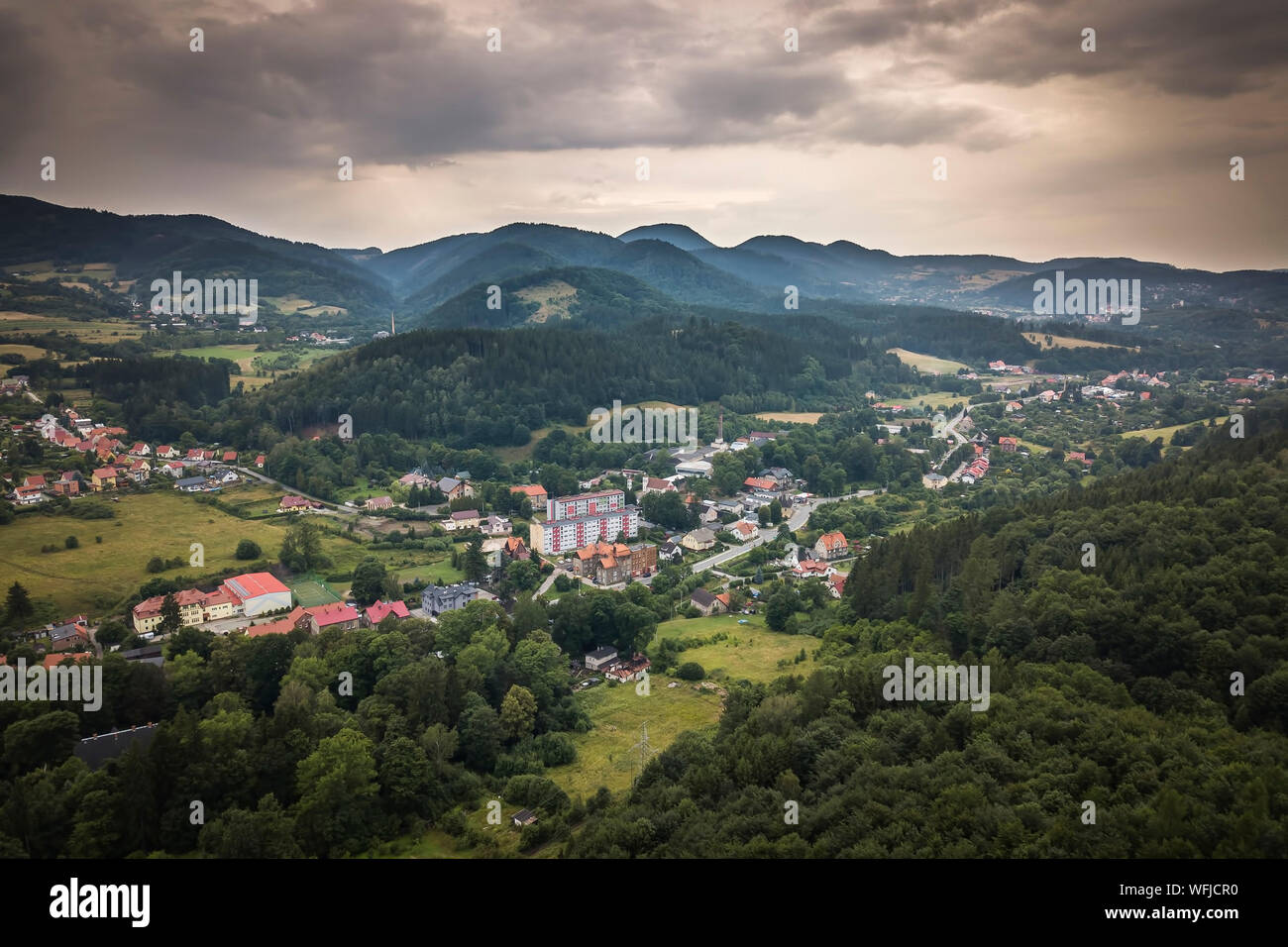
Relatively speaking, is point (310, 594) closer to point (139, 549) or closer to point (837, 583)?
point (139, 549)

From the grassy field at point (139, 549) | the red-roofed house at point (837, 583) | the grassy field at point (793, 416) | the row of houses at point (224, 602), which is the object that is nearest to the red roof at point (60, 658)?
the row of houses at point (224, 602)

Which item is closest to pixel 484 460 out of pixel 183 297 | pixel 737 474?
pixel 737 474

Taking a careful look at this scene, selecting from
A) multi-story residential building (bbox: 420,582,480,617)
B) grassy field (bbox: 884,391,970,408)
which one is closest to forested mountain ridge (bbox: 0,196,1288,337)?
grassy field (bbox: 884,391,970,408)

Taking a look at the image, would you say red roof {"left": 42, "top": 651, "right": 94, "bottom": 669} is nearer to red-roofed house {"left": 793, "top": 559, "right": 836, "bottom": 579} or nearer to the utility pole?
the utility pole

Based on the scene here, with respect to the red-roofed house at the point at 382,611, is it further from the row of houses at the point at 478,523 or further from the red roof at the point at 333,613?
the row of houses at the point at 478,523

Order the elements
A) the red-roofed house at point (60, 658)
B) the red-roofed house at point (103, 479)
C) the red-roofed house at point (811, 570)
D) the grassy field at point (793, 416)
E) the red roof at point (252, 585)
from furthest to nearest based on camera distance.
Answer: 1. the grassy field at point (793, 416)
2. the red-roofed house at point (103, 479)
3. the red-roofed house at point (811, 570)
4. the red roof at point (252, 585)
5. the red-roofed house at point (60, 658)

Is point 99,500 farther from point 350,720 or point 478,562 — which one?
point 350,720
